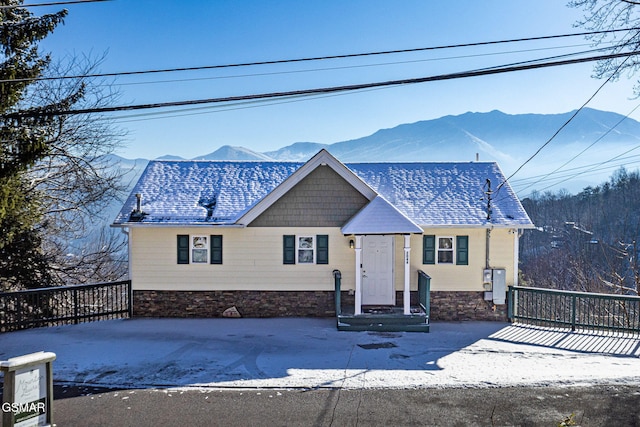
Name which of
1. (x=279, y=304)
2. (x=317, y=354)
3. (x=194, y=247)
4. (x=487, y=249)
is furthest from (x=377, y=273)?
(x=194, y=247)

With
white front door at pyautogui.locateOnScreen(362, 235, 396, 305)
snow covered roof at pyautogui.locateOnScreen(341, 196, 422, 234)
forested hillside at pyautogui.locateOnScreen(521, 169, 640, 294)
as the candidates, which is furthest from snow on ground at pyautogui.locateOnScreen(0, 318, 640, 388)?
forested hillside at pyautogui.locateOnScreen(521, 169, 640, 294)

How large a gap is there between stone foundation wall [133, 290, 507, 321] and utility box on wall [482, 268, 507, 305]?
0.26 m

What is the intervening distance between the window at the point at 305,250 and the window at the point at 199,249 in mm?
2076

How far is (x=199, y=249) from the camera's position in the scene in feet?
50.9

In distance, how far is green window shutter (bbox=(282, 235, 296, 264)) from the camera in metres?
15.4

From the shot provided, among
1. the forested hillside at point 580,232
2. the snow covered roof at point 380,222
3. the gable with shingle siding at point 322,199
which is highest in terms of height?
the gable with shingle siding at point 322,199

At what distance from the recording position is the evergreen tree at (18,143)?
11.7 meters

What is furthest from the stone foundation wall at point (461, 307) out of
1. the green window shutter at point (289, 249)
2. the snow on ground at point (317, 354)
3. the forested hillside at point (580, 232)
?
the forested hillside at point (580, 232)

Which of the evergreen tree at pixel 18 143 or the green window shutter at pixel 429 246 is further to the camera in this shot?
the green window shutter at pixel 429 246

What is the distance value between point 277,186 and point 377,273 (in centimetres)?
408

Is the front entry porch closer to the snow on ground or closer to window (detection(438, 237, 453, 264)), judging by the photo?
the snow on ground

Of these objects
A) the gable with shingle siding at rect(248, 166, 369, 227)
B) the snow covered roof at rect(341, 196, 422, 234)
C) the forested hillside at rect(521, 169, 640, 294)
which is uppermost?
the gable with shingle siding at rect(248, 166, 369, 227)

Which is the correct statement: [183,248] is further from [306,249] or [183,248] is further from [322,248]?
[322,248]

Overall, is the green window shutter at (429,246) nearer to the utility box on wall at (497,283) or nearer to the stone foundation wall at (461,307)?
the stone foundation wall at (461,307)
